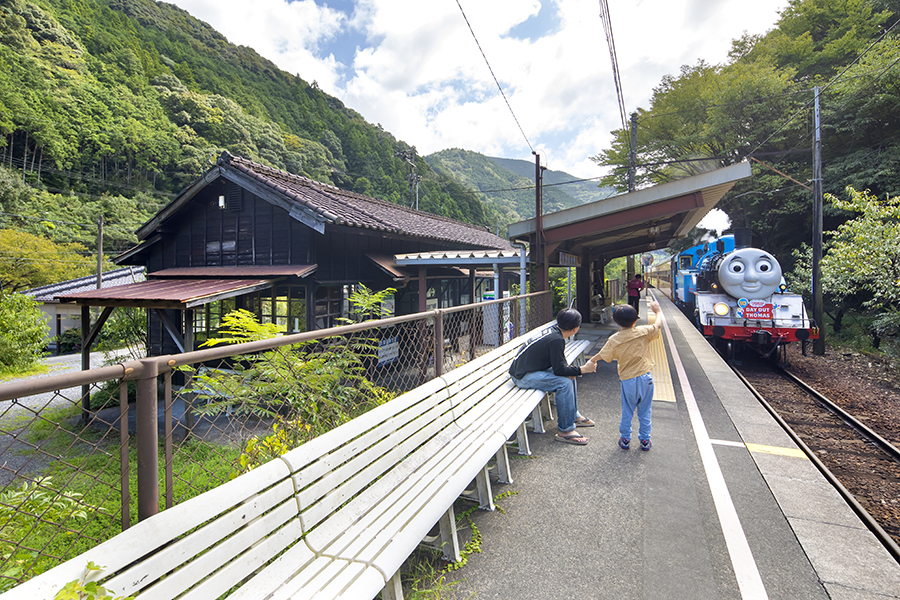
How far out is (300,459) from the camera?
1815 mm

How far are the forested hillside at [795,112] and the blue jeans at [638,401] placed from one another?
490 inches

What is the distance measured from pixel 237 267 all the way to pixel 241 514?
834 cm

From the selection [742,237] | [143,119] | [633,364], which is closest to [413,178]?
[742,237]

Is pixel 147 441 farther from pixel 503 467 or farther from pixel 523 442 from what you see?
pixel 523 442

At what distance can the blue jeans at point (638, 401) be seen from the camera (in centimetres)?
380

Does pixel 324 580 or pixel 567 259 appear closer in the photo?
pixel 324 580

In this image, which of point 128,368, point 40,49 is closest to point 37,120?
point 40,49

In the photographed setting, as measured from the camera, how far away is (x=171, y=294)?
650 cm

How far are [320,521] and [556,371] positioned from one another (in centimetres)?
257

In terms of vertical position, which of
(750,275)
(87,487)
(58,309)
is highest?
(750,275)

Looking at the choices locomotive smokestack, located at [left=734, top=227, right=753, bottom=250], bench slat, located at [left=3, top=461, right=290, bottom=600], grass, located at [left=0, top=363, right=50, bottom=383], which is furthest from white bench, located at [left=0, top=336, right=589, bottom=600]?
grass, located at [left=0, top=363, right=50, bottom=383]

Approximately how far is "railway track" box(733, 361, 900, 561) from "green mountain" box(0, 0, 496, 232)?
32424mm

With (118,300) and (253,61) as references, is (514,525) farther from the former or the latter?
(253,61)

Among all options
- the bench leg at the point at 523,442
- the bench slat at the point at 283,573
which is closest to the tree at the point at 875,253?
the bench leg at the point at 523,442
